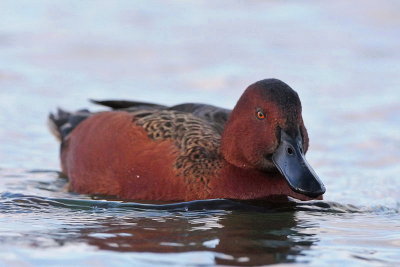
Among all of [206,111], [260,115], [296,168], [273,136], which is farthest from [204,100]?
[296,168]

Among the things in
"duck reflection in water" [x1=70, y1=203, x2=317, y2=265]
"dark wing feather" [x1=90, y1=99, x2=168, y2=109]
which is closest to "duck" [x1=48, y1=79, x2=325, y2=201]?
"dark wing feather" [x1=90, y1=99, x2=168, y2=109]

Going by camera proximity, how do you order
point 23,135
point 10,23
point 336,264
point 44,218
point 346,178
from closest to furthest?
point 336,264 < point 44,218 < point 346,178 < point 23,135 < point 10,23

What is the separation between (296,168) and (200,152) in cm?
119

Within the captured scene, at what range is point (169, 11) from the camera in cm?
1606

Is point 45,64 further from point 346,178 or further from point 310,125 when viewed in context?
point 346,178

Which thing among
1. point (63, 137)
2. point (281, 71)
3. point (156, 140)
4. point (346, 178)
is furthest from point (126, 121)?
point (281, 71)

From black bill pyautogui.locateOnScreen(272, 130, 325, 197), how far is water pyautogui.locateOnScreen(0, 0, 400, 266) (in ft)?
1.04

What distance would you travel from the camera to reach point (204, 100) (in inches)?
489

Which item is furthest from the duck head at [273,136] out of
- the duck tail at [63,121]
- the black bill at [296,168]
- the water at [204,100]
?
the duck tail at [63,121]

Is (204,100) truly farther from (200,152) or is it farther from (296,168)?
(296,168)

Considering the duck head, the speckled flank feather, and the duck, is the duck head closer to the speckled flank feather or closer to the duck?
the duck

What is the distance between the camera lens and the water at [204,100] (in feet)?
21.2

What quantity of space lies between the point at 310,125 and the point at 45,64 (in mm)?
4136

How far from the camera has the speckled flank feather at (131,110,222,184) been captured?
7.86m
